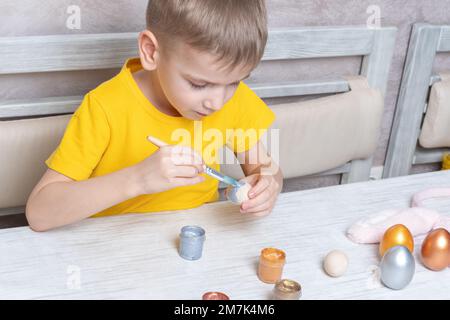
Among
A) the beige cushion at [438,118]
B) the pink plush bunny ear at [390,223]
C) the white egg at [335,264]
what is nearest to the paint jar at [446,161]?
the beige cushion at [438,118]

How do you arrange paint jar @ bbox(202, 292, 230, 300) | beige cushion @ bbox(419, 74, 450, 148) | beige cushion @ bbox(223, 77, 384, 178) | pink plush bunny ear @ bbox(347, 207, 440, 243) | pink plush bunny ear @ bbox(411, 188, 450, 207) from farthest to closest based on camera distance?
1. beige cushion @ bbox(419, 74, 450, 148)
2. beige cushion @ bbox(223, 77, 384, 178)
3. pink plush bunny ear @ bbox(411, 188, 450, 207)
4. pink plush bunny ear @ bbox(347, 207, 440, 243)
5. paint jar @ bbox(202, 292, 230, 300)

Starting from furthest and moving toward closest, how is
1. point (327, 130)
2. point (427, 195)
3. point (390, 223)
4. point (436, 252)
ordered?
point (327, 130) < point (427, 195) < point (390, 223) < point (436, 252)

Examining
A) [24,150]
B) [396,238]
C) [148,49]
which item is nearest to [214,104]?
[148,49]

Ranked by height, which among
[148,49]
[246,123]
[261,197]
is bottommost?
[261,197]

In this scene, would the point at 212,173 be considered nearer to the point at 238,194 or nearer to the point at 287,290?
the point at 238,194

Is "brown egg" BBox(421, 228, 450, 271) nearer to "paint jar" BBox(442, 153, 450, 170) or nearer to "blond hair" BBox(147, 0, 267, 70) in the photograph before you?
"blond hair" BBox(147, 0, 267, 70)

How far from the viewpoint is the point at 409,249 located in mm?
1041

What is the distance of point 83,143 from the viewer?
43.3 inches

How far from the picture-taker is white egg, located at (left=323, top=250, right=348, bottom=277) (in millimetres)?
969

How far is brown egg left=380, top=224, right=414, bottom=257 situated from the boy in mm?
203

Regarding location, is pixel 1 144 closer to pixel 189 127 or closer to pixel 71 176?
pixel 71 176

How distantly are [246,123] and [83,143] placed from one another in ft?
1.19

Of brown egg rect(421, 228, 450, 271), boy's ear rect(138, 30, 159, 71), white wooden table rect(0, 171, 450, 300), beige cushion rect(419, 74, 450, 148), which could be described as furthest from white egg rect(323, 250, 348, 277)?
beige cushion rect(419, 74, 450, 148)

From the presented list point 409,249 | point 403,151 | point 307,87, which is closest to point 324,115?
point 307,87
